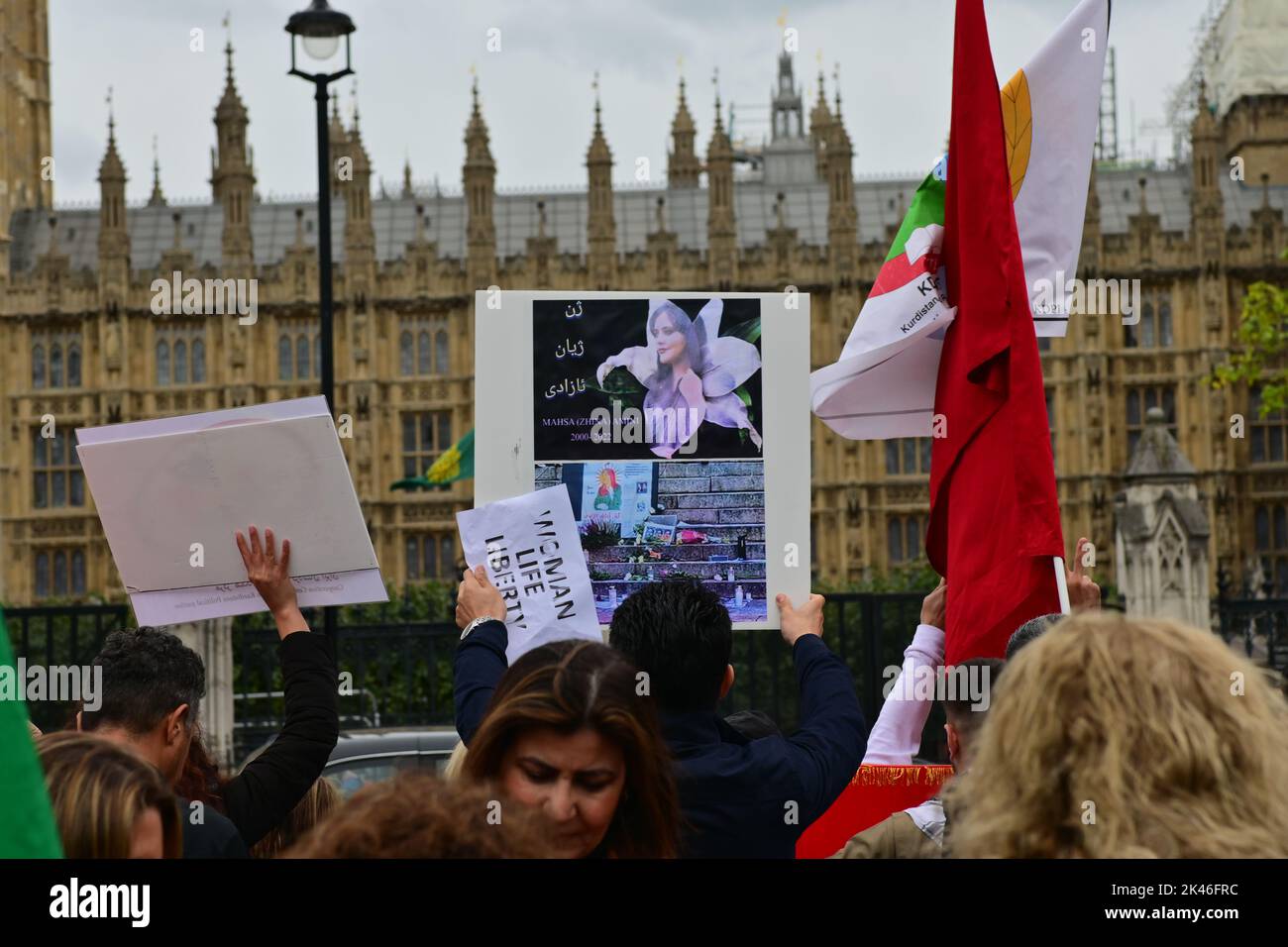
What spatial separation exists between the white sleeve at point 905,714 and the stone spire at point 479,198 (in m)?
28.1

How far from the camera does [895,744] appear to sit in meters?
3.58

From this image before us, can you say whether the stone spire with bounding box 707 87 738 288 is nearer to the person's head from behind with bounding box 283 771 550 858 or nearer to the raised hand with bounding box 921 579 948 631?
the raised hand with bounding box 921 579 948 631

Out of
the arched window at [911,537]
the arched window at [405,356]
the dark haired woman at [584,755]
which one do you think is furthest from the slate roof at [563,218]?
the dark haired woman at [584,755]

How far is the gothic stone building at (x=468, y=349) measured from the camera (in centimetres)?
3097

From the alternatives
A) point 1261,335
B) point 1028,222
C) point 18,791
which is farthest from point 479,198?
point 18,791

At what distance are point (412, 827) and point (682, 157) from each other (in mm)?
34689

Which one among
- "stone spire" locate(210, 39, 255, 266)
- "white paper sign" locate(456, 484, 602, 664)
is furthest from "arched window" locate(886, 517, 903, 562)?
"white paper sign" locate(456, 484, 602, 664)

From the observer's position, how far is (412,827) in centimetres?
163

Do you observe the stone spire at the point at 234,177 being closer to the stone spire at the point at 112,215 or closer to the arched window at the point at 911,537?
the stone spire at the point at 112,215

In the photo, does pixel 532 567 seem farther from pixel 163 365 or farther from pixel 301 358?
pixel 163 365

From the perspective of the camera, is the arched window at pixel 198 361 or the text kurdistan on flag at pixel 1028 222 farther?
the arched window at pixel 198 361
